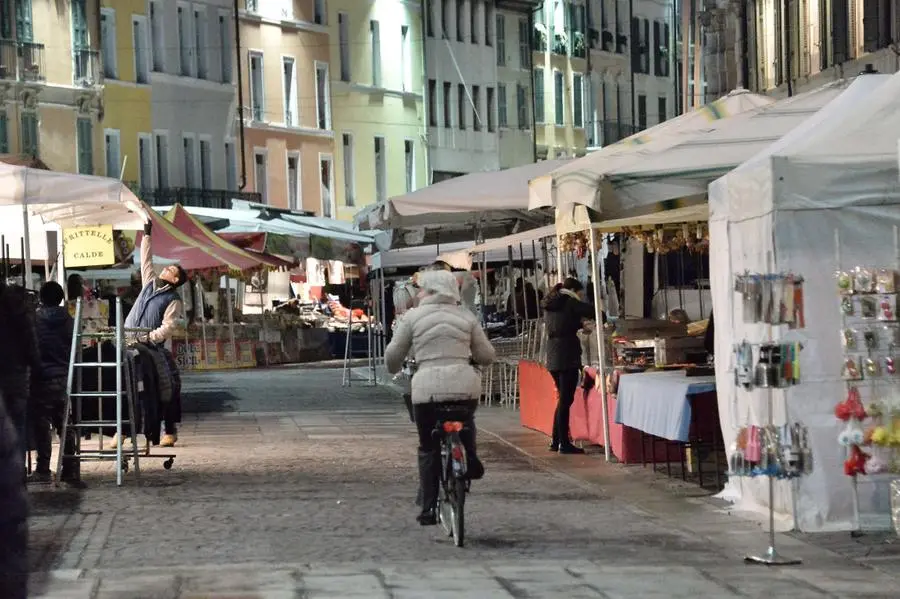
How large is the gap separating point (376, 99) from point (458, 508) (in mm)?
59616

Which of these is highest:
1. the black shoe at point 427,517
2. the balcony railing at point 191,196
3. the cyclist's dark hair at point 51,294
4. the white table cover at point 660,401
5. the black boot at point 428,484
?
the balcony railing at point 191,196

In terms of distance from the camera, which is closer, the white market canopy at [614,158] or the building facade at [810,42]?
the white market canopy at [614,158]

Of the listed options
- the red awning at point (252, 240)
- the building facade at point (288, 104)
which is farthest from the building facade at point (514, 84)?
the red awning at point (252, 240)

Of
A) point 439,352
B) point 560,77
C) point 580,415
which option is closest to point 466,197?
point 580,415

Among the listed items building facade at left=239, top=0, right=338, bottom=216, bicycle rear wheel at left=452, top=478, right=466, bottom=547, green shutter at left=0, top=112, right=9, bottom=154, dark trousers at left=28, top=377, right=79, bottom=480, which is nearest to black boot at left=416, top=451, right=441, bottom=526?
bicycle rear wheel at left=452, top=478, right=466, bottom=547

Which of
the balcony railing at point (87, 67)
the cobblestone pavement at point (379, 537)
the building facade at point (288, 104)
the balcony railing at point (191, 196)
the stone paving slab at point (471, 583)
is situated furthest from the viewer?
the building facade at point (288, 104)

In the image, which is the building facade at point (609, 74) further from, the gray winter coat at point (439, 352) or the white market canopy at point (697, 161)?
the gray winter coat at point (439, 352)

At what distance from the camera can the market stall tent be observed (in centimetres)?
1284

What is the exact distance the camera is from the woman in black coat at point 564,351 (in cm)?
1930

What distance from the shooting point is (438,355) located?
13031 mm

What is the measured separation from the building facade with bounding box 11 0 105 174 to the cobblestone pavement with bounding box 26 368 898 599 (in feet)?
121

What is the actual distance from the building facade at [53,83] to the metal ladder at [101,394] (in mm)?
39080

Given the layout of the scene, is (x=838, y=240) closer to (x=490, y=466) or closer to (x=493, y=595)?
(x=493, y=595)

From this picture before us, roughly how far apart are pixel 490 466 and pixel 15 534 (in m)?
13.2
